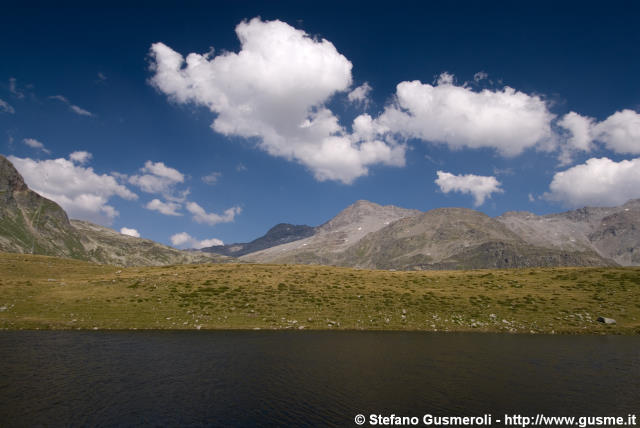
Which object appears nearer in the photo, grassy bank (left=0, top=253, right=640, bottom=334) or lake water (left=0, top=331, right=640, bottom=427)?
lake water (left=0, top=331, right=640, bottom=427)

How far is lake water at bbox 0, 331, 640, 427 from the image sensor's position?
68.3 ft

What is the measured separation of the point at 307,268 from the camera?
8756 centimetres

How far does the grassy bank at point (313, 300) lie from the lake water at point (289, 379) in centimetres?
964

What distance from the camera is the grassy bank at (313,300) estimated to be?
5191cm

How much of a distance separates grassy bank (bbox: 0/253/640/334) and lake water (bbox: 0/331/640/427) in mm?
9640

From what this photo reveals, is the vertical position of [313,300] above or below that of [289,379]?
above

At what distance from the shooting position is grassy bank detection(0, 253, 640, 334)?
51.9 m

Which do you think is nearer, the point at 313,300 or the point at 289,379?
the point at 289,379

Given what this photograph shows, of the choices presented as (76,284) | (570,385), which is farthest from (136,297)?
(570,385)

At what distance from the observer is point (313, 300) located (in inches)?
2462

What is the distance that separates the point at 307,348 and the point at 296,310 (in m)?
19.9

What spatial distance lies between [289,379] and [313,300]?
35.5 meters

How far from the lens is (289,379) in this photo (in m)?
27.1

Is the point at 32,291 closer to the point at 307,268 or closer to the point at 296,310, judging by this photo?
the point at 296,310
